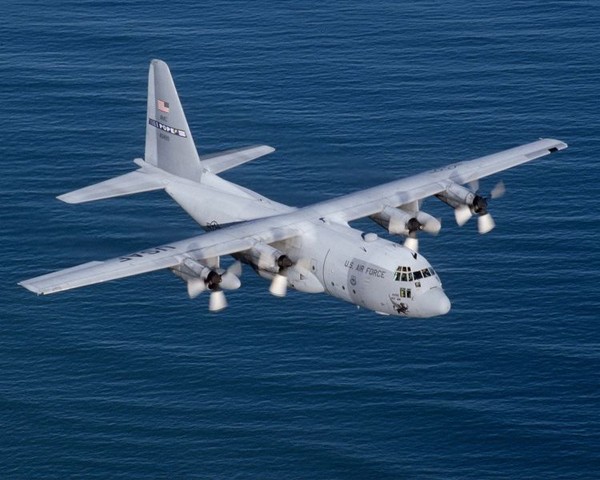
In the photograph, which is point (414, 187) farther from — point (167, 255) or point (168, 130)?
point (167, 255)

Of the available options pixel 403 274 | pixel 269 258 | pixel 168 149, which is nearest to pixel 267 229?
pixel 269 258

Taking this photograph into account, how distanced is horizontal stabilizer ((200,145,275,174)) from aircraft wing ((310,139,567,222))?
1079 centimetres

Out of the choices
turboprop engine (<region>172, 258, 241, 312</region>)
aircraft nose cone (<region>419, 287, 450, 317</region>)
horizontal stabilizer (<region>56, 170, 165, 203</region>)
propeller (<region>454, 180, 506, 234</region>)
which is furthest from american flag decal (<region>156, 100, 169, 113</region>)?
aircraft nose cone (<region>419, 287, 450, 317</region>)

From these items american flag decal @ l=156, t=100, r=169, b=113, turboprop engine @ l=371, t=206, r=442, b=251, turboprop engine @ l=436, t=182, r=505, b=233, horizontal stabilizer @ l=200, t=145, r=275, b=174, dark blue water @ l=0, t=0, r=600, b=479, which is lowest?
dark blue water @ l=0, t=0, r=600, b=479

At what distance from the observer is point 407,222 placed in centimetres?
10431

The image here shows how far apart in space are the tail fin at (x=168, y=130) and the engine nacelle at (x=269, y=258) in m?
15.7

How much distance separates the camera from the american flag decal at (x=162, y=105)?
113375mm

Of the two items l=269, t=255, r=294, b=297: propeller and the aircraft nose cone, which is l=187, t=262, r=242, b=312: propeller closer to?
l=269, t=255, r=294, b=297: propeller

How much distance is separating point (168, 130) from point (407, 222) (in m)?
22.1

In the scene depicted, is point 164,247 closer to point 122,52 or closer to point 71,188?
point 71,188

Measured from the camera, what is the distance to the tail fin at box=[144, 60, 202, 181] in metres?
112

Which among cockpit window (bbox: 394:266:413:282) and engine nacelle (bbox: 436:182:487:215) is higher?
engine nacelle (bbox: 436:182:487:215)

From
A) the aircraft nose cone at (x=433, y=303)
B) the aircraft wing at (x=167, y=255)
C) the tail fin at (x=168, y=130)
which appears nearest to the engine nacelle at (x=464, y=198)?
the aircraft nose cone at (x=433, y=303)

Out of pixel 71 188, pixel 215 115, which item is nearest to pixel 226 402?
pixel 71 188
